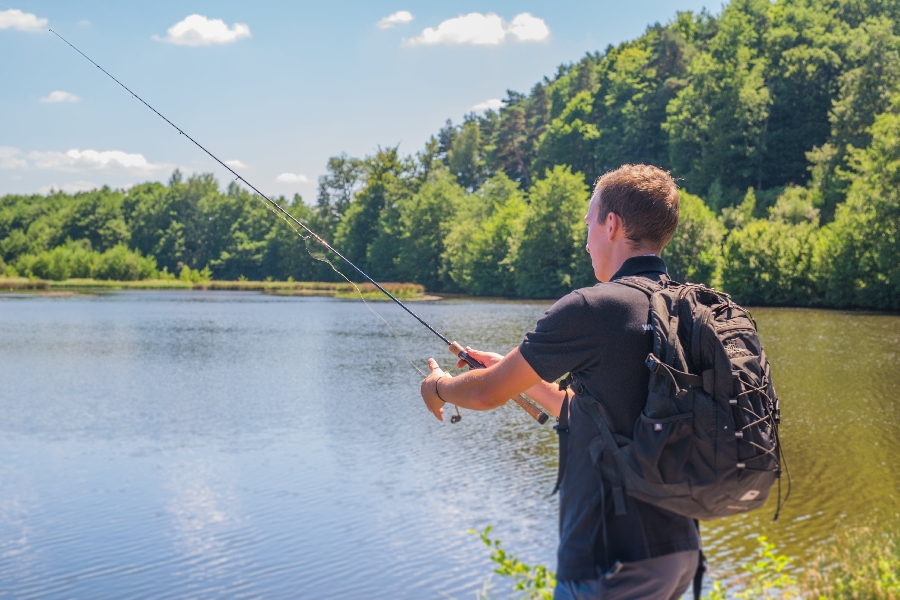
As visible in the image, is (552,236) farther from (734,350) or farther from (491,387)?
(734,350)

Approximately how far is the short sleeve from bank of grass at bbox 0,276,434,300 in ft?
204

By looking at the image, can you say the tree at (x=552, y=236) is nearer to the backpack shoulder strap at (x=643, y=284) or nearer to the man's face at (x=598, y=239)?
the man's face at (x=598, y=239)

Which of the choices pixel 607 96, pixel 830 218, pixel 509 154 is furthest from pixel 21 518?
pixel 509 154

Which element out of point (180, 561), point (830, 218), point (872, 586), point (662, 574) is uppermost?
point (830, 218)

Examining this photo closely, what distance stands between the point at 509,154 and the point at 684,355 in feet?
332

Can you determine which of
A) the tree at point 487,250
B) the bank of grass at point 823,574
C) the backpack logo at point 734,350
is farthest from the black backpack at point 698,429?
the tree at point 487,250

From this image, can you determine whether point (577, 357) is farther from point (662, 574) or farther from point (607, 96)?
point (607, 96)

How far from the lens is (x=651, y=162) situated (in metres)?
85.4

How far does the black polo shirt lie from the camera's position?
7.43 feet

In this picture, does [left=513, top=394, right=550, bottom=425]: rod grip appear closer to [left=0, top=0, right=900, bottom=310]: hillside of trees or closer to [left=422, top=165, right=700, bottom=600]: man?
[left=422, top=165, right=700, bottom=600]: man

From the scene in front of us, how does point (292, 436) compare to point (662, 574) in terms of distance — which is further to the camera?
point (292, 436)

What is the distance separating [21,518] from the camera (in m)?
9.52

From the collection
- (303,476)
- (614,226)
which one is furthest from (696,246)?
(614,226)

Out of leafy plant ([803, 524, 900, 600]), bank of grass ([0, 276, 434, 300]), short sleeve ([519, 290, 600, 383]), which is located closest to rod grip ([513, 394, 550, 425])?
short sleeve ([519, 290, 600, 383])
